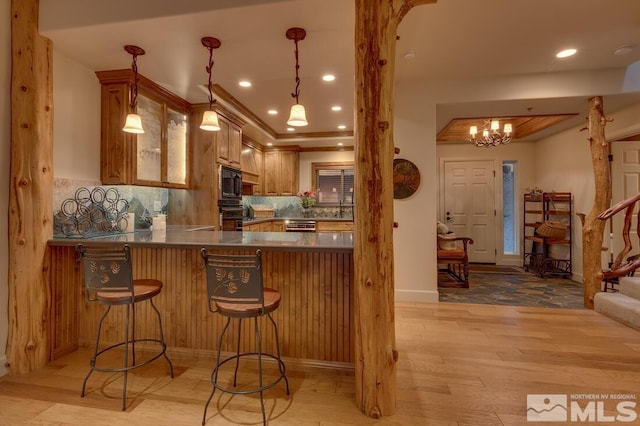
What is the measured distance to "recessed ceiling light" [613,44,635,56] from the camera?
2842 mm

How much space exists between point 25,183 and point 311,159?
15.8 feet

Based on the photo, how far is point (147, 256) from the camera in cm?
245

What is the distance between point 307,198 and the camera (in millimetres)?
6258

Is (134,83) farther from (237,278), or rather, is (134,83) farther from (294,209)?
(294,209)

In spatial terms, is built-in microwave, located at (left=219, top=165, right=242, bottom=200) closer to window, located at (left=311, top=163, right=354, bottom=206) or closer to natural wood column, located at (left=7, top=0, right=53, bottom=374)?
natural wood column, located at (left=7, top=0, right=53, bottom=374)

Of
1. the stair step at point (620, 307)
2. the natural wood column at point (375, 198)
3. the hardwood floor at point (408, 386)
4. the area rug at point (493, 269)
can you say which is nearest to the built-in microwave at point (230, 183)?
the hardwood floor at point (408, 386)

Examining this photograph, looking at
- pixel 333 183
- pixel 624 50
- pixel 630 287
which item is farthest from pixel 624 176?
pixel 333 183

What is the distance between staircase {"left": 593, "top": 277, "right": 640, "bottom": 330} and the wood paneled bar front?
287 centimetres

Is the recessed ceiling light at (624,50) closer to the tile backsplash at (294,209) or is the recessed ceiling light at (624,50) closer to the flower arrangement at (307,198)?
the tile backsplash at (294,209)

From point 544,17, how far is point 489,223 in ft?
14.8

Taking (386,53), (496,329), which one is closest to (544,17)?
(386,53)

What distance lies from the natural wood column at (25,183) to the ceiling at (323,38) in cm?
17

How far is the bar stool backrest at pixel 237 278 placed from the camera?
1629mm

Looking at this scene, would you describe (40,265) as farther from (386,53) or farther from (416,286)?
(416,286)
